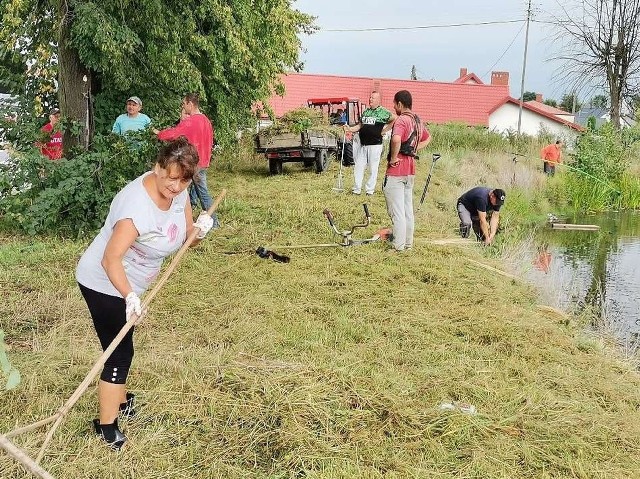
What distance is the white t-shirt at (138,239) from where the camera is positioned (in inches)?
116

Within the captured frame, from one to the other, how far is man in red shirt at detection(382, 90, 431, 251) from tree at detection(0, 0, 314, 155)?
9.48 ft

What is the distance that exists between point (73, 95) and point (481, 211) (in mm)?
5445

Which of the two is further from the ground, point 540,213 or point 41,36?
point 41,36

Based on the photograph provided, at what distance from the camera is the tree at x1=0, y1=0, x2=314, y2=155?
7.43 m

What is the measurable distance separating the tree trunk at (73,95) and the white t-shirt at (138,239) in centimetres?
522

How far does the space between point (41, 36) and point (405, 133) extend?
4.69 metres

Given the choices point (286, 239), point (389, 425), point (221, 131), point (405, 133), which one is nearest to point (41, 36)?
point (221, 131)

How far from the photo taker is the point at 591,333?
623 cm

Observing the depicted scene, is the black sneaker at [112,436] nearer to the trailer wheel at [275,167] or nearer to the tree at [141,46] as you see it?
the tree at [141,46]

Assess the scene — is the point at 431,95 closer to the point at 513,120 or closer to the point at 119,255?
the point at 513,120

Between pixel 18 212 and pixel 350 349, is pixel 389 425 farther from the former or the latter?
pixel 18 212

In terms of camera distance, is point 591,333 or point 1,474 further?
point 591,333

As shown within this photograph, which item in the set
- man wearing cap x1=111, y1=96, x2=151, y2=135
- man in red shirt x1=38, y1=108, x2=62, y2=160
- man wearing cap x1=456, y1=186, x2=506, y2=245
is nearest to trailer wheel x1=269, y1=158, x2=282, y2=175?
man wearing cap x1=456, y1=186, x2=506, y2=245

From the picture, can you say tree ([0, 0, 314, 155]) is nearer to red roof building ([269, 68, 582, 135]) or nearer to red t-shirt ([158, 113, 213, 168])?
red t-shirt ([158, 113, 213, 168])
